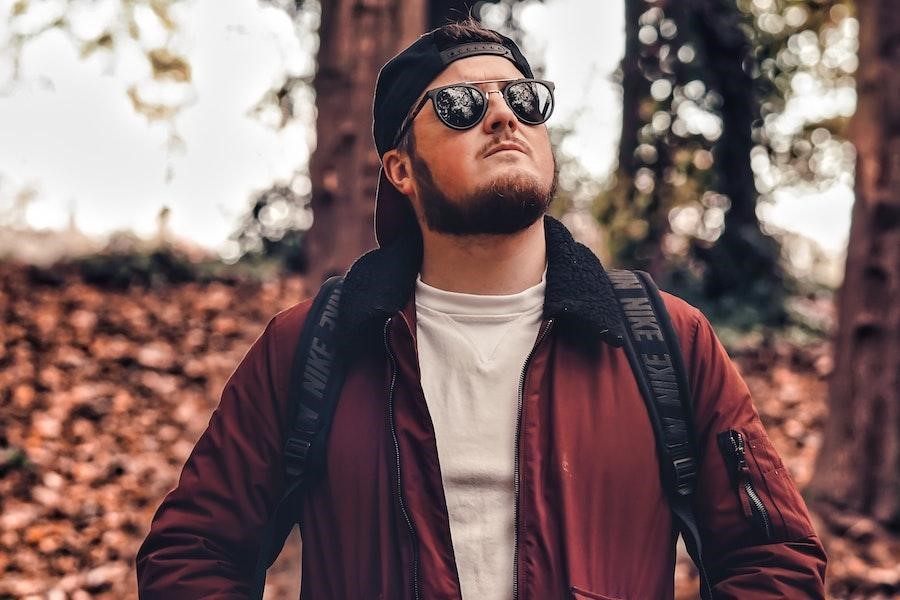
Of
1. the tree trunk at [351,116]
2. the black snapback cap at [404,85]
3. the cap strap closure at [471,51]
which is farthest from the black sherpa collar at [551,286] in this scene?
the tree trunk at [351,116]

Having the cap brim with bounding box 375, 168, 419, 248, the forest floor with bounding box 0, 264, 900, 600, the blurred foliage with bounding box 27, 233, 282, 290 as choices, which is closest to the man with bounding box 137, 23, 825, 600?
the cap brim with bounding box 375, 168, 419, 248

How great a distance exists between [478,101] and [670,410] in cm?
91

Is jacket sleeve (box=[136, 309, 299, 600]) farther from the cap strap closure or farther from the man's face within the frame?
the cap strap closure

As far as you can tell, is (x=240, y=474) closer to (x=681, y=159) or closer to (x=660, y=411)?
(x=660, y=411)

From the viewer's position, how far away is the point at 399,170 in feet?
8.74

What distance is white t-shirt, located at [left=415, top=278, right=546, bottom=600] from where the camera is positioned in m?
2.16

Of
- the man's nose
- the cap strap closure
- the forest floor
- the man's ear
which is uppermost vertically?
the cap strap closure

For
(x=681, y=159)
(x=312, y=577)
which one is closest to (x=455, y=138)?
→ (x=312, y=577)

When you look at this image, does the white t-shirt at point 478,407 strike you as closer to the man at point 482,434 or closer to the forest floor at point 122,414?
the man at point 482,434

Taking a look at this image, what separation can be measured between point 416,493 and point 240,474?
476 mm

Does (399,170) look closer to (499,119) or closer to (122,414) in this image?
(499,119)

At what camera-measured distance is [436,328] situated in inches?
95.2

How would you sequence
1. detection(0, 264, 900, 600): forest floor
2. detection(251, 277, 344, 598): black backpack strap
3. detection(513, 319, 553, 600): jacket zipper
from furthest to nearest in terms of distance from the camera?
1. detection(0, 264, 900, 600): forest floor
2. detection(251, 277, 344, 598): black backpack strap
3. detection(513, 319, 553, 600): jacket zipper

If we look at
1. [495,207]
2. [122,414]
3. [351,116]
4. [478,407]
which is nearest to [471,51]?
[495,207]
